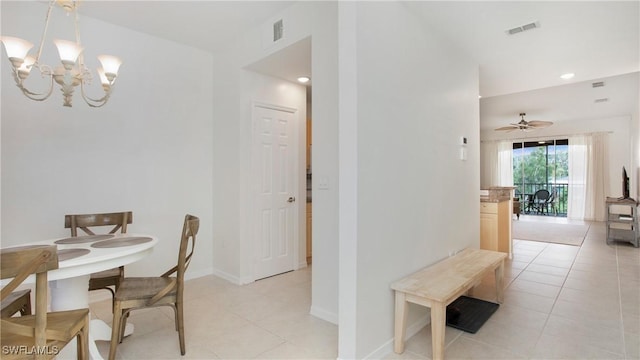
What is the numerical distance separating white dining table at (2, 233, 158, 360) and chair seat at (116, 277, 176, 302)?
0.24m

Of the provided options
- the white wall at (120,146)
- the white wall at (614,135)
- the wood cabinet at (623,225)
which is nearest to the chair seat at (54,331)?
the white wall at (120,146)

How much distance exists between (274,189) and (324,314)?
1745mm

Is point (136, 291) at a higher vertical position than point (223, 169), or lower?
lower

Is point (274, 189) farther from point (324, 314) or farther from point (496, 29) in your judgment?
point (496, 29)

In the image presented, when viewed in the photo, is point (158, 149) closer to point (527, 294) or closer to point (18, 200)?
point (18, 200)

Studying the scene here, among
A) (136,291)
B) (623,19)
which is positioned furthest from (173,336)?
(623,19)

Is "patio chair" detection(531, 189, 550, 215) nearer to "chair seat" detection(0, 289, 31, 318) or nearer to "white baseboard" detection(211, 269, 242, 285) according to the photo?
"white baseboard" detection(211, 269, 242, 285)

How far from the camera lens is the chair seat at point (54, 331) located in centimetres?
138

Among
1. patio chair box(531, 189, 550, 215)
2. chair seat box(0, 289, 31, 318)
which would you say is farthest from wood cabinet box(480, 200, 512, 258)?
patio chair box(531, 189, 550, 215)

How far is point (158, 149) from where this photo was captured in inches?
143

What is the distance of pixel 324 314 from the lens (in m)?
2.77

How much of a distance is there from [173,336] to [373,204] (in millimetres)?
1860

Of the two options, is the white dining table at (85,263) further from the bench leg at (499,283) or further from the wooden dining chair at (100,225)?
the bench leg at (499,283)

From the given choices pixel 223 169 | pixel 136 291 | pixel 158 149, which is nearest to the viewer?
pixel 136 291
